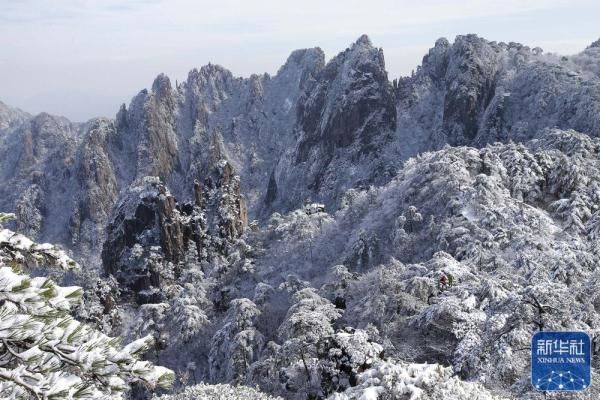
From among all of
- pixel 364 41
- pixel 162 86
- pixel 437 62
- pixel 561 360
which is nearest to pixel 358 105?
pixel 364 41

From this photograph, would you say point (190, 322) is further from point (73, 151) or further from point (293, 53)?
point (293, 53)

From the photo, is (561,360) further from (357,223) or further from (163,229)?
(163,229)

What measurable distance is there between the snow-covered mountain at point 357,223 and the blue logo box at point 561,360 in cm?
511

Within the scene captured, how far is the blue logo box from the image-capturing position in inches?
310

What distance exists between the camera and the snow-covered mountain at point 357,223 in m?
22.5

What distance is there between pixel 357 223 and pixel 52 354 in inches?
2011

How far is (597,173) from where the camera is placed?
4034cm

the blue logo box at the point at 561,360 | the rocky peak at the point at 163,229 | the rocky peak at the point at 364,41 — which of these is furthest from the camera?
the rocky peak at the point at 364,41

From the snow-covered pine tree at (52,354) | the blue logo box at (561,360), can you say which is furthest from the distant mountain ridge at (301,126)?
the snow-covered pine tree at (52,354)

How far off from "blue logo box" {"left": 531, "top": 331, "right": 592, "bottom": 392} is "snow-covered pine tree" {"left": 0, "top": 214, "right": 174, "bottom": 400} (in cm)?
655

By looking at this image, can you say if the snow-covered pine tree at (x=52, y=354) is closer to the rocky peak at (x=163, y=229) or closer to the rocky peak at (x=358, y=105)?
the rocky peak at (x=163, y=229)

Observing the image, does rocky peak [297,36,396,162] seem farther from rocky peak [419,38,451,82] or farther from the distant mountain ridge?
rocky peak [419,38,451,82]

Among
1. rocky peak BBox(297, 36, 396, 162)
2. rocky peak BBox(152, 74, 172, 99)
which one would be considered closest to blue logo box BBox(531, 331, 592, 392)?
rocky peak BBox(297, 36, 396, 162)

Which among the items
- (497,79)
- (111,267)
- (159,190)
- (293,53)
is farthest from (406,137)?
(293,53)
